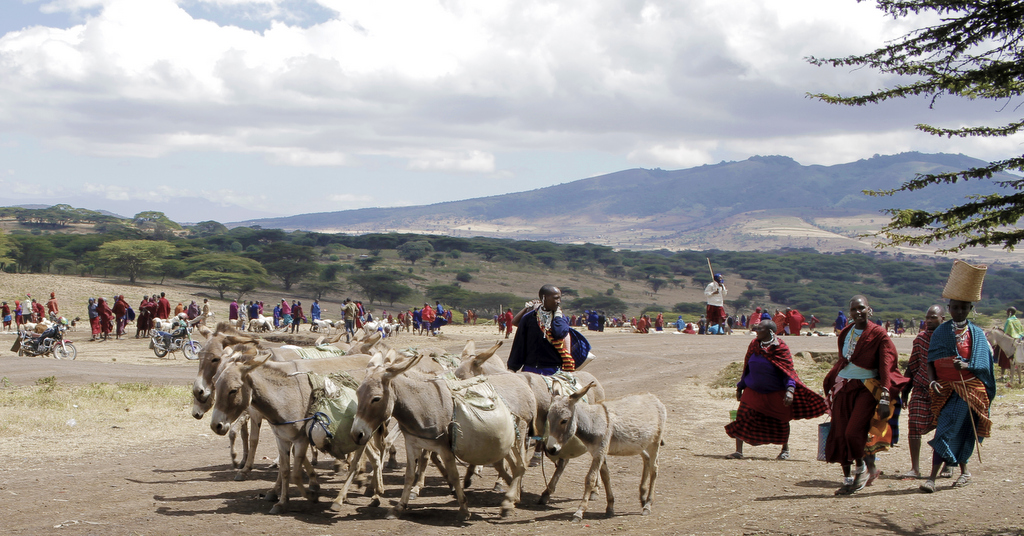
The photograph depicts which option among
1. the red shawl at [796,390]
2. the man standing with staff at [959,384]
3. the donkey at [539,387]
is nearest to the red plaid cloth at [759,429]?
the red shawl at [796,390]

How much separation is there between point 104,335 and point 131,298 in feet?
91.2

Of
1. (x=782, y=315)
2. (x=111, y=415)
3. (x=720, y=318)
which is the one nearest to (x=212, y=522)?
(x=111, y=415)

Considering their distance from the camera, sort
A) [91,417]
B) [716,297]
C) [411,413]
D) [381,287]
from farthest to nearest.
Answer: [381,287] → [716,297] → [91,417] → [411,413]

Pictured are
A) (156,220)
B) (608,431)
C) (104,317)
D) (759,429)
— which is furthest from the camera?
(156,220)

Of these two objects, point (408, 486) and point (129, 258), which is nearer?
point (408, 486)

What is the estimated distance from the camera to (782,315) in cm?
3559

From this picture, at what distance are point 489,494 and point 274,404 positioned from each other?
250cm

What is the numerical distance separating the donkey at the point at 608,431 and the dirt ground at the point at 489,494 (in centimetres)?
31

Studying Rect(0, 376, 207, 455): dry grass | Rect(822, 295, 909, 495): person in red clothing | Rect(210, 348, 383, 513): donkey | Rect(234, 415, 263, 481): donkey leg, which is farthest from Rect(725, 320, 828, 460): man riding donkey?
Rect(0, 376, 207, 455): dry grass

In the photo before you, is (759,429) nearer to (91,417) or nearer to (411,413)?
(411,413)

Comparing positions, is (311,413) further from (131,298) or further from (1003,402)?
(131,298)

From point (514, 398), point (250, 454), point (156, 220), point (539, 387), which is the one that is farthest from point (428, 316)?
point (156, 220)

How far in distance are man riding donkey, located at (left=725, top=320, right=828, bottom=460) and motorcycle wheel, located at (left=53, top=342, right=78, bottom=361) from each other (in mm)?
20532

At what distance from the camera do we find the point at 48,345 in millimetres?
23391
